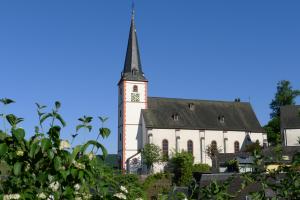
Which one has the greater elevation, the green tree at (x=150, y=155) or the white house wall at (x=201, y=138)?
the white house wall at (x=201, y=138)

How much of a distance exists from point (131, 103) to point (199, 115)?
341 inches

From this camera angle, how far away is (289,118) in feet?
175

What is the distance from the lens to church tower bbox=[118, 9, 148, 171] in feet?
158

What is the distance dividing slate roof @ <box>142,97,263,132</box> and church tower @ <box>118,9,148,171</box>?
50.8 inches

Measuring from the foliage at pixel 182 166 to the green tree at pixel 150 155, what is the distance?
1774mm

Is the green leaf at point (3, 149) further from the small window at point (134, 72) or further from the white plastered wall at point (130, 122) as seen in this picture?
the small window at point (134, 72)

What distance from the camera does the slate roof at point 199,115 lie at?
49312 millimetres

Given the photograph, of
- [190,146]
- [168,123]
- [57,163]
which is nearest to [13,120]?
[57,163]

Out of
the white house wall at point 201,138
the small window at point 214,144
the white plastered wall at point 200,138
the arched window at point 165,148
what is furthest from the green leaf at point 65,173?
the small window at point 214,144

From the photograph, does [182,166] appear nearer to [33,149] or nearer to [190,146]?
[190,146]

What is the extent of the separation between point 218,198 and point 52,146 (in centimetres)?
128

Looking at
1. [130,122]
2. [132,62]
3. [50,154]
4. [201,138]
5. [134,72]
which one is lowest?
[50,154]

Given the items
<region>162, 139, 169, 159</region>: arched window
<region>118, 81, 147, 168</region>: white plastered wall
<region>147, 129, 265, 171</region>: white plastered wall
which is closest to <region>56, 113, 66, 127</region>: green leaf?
<region>147, 129, 265, 171</region>: white plastered wall

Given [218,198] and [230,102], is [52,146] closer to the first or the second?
[218,198]
